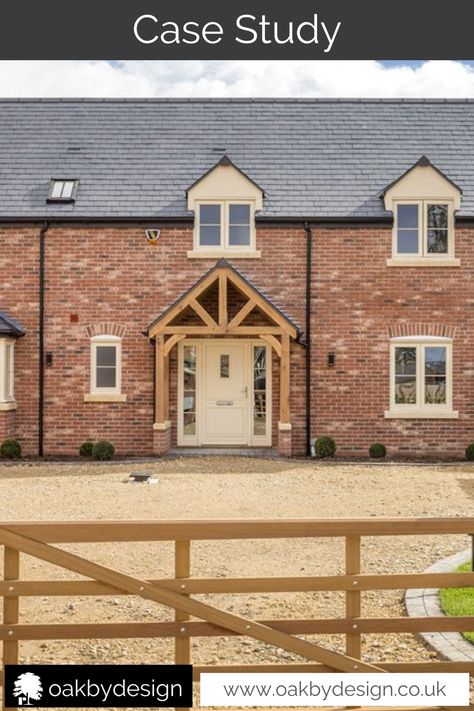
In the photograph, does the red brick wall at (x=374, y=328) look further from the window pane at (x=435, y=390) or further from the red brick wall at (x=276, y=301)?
the window pane at (x=435, y=390)

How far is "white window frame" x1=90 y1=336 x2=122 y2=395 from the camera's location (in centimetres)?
1686

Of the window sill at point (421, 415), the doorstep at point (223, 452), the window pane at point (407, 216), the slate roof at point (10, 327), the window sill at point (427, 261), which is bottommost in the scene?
the doorstep at point (223, 452)

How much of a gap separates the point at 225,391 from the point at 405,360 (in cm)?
438

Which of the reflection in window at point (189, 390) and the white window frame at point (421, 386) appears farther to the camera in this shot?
the reflection in window at point (189, 390)

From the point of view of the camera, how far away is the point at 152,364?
16844 mm

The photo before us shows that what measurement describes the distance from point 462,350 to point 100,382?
865 cm

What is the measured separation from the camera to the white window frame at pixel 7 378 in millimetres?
16078

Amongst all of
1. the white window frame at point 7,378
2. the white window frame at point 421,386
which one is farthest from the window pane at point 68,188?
the white window frame at point 421,386

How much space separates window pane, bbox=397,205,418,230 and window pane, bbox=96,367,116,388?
7.77 metres

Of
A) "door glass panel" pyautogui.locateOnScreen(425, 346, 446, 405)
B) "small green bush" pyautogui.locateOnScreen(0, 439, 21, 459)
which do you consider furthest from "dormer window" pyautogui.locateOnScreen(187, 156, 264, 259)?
"small green bush" pyautogui.locateOnScreen(0, 439, 21, 459)

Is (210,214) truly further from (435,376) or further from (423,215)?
(435,376)

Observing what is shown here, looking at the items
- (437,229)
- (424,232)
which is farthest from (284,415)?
(437,229)

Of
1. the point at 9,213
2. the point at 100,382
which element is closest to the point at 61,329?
the point at 100,382

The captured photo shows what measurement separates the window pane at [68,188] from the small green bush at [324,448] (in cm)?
851
